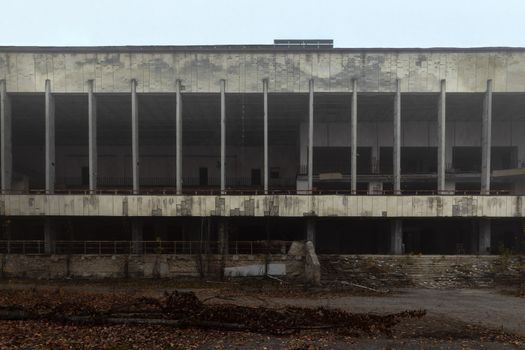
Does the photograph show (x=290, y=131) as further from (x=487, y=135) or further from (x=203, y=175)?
(x=487, y=135)

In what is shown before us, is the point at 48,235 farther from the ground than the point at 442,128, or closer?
closer

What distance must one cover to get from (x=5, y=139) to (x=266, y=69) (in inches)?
754

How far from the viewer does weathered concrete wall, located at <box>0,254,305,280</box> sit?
22.9 m

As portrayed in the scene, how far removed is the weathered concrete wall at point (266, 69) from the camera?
92.5 ft

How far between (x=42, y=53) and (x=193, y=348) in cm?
2613

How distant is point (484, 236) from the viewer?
93.1ft

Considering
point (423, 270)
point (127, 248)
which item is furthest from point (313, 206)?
point (127, 248)

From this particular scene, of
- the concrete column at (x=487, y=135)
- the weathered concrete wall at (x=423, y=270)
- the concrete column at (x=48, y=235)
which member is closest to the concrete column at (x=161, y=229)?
the concrete column at (x=48, y=235)

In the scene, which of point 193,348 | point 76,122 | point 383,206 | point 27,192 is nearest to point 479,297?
point 383,206

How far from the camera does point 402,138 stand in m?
35.3

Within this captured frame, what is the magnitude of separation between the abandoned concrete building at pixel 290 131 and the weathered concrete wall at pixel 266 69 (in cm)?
7

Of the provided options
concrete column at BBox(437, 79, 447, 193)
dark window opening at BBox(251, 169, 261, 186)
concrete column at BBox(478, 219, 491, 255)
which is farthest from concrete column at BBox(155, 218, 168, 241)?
concrete column at BBox(478, 219, 491, 255)

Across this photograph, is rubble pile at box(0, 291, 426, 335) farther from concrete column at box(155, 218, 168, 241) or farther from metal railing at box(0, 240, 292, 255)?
concrete column at box(155, 218, 168, 241)

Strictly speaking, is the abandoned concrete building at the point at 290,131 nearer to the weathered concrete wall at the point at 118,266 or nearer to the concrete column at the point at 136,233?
the concrete column at the point at 136,233
